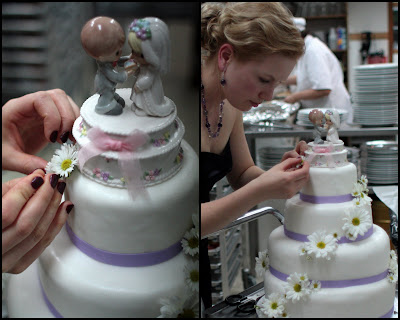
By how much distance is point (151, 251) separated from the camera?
88 cm

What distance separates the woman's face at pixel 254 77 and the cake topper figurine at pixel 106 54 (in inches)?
9.5

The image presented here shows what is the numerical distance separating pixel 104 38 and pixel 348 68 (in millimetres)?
5256

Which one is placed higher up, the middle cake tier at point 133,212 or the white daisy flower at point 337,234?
the middle cake tier at point 133,212

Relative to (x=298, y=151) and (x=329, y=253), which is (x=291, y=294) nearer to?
(x=329, y=253)

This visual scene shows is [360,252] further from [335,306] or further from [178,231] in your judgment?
[178,231]

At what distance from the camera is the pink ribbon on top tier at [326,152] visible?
40.4 inches

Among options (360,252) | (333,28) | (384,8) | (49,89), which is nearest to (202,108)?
(49,89)

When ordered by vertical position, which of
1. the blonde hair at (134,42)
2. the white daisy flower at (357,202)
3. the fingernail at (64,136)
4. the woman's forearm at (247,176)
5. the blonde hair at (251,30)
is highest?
the blonde hair at (251,30)

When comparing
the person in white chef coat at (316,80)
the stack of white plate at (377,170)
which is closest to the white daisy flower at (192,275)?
the stack of white plate at (377,170)

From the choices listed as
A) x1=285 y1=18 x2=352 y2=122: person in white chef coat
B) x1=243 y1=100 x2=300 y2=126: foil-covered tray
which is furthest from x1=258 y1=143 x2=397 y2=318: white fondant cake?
x1=243 y1=100 x2=300 y2=126: foil-covered tray

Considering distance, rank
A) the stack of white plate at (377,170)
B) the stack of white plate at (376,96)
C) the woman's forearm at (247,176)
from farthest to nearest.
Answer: the stack of white plate at (376,96) < the stack of white plate at (377,170) < the woman's forearm at (247,176)

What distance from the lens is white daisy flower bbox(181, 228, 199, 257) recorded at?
91cm

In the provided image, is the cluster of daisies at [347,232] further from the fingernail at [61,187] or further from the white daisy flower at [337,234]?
the fingernail at [61,187]

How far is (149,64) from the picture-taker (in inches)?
33.3
